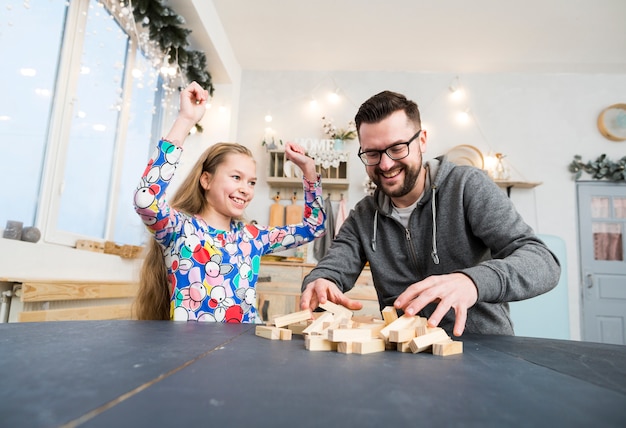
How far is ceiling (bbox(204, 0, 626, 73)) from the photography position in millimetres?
3352

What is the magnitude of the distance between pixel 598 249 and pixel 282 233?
12.6ft

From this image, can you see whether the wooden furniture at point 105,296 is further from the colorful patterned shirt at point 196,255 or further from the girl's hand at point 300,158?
the girl's hand at point 300,158

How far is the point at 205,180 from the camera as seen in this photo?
163 centimetres

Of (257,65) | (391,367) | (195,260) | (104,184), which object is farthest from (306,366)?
(257,65)

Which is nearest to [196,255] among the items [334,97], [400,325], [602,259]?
[400,325]

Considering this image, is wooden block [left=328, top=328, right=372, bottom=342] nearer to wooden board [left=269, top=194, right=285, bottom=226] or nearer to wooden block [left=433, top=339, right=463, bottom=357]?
wooden block [left=433, top=339, right=463, bottom=357]

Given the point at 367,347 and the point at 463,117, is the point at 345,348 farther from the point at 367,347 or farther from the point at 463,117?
the point at 463,117

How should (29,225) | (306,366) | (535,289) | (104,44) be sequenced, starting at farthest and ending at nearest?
→ (104,44) < (29,225) < (535,289) < (306,366)

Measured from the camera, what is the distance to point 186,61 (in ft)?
10.7

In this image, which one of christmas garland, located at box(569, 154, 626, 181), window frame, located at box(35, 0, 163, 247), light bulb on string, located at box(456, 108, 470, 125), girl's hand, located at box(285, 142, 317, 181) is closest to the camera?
girl's hand, located at box(285, 142, 317, 181)

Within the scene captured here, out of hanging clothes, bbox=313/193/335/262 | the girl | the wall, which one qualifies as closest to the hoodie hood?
the girl

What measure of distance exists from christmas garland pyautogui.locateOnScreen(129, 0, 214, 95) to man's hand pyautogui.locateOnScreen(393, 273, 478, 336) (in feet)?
8.93

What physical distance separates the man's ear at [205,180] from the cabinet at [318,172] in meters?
2.37

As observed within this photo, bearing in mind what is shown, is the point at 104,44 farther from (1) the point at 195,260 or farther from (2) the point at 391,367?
(2) the point at 391,367
